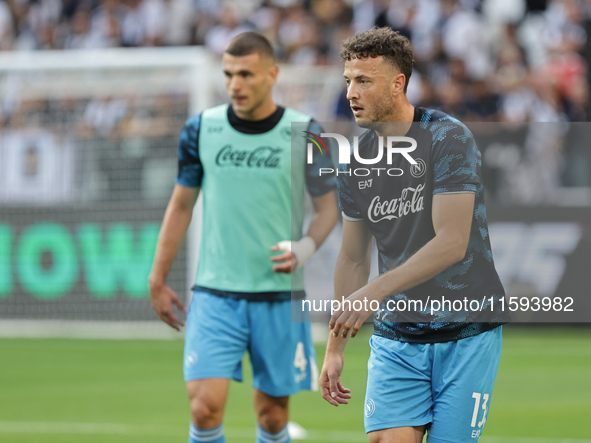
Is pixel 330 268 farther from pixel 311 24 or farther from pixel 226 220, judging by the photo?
pixel 226 220

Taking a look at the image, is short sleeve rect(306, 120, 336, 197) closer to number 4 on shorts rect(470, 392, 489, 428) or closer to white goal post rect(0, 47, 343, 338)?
number 4 on shorts rect(470, 392, 489, 428)

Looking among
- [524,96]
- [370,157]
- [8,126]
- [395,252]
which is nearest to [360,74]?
[370,157]

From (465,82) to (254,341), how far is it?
31.7 feet

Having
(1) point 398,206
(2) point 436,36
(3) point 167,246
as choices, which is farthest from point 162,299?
(2) point 436,36

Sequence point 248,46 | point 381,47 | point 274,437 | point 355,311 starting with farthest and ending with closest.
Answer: point 248,46
point 274,437
point 381,47
point 355,311

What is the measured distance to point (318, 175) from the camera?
241 inches

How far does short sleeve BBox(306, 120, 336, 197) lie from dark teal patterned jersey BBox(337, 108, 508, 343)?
1.67 m

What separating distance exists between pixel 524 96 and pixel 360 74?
10.7 meters

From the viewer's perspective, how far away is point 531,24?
1554 cm

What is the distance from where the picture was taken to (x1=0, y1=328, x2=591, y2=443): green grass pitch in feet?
26.7

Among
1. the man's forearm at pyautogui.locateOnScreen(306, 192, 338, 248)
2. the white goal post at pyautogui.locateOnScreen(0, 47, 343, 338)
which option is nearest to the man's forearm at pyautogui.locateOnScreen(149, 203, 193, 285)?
the man's forearm at pyautogui.locateOnScreen(306, 192, 338, 248)

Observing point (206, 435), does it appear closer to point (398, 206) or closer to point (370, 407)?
point (370, 407)

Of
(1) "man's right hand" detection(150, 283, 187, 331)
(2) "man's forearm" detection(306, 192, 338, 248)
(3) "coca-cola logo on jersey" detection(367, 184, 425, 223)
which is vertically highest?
(3) "coca-cola logo on jersey" detection(367, 184, 425, 223)

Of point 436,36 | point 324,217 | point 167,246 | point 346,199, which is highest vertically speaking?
point 436,36
